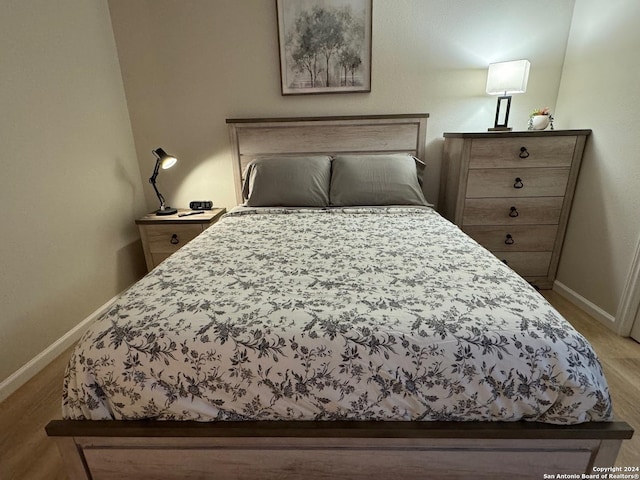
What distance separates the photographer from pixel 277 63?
98.1 inches

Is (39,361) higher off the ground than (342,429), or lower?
lower

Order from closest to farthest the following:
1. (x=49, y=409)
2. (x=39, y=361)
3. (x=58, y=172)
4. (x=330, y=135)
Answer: (x=49, y=409) < (x=39, y=361) < (x=58, y=172) < (x=330, y=135)

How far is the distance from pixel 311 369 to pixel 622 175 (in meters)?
2.19

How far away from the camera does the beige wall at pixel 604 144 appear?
1.85 meters

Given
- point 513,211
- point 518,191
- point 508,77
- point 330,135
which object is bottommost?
point 513,211

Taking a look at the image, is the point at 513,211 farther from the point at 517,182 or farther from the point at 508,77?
the point at 508,77

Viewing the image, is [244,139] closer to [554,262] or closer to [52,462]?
[52,462]

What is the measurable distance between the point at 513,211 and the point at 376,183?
1.00 metres

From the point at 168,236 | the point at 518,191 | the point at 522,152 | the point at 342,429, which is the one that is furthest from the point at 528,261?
the point at 168,236

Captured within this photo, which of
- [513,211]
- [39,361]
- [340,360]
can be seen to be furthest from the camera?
[513,211]

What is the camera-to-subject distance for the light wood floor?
1233mm

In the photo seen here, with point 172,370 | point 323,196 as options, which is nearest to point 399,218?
point 323,196

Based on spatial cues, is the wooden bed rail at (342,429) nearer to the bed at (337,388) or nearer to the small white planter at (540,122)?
the bed at (337,388)

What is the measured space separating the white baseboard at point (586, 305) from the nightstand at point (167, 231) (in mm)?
2633
